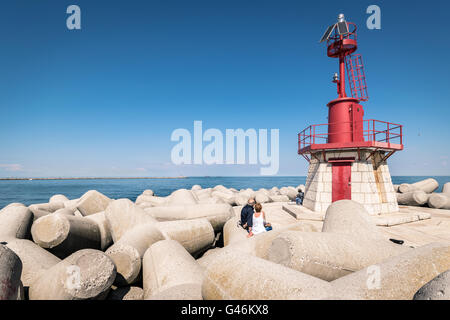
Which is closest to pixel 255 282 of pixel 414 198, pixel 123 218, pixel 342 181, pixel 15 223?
pixel 123 218

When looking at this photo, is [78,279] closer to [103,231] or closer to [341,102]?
[103,231]

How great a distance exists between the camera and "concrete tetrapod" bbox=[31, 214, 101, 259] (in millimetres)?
5102

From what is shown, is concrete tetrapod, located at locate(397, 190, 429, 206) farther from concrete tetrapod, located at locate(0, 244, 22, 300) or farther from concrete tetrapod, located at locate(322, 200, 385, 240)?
concrete tetrapod, located at locate(0, 244, 22, 300)

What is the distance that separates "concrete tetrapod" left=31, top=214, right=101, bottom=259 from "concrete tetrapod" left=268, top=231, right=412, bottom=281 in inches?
187

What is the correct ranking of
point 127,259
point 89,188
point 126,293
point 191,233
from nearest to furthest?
point 126,293 < point 127,259 < point 191,233 < point 89,188

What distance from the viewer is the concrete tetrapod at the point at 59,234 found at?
5102mm

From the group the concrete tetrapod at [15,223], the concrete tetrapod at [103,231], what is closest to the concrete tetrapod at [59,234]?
the concrete tetrapod at [15,223]

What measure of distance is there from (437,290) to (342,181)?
27.5ft

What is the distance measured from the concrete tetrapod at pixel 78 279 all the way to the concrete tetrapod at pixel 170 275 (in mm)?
756

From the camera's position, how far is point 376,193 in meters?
9.64

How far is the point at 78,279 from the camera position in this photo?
3066mm
